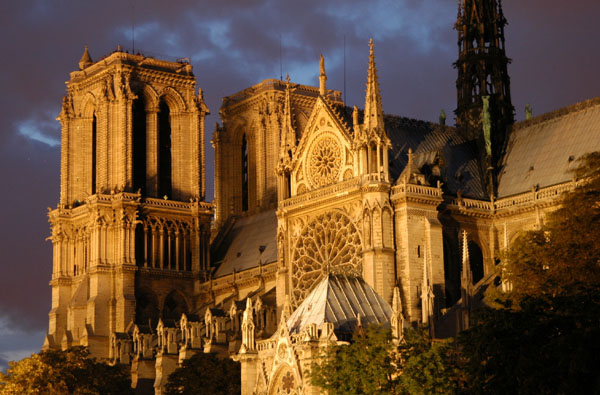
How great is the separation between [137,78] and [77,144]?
775cm

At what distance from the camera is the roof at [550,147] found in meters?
80.2

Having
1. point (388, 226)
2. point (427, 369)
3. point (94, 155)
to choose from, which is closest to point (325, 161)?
point (388, 226)

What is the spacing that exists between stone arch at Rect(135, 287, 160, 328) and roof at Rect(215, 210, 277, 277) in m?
5.58

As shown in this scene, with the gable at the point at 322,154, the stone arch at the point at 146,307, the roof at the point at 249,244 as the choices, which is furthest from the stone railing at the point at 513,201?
the stone arch at the point at 146,307

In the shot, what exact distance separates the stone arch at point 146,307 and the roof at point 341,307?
37192 millimetres

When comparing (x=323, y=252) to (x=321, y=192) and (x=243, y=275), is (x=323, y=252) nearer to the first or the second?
(x=321, y=192)

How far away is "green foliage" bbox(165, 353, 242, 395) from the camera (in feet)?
249

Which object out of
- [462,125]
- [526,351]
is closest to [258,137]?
[462,125]

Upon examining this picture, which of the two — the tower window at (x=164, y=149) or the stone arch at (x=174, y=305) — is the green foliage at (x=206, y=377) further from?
the tower window at (x=164, y=149)

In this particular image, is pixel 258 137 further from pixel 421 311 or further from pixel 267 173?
pixel 421 311

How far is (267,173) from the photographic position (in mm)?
110062

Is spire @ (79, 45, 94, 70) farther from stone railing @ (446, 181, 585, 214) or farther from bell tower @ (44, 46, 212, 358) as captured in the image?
stone railing @ (446, 181, 585, 214)

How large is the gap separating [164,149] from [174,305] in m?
13.7

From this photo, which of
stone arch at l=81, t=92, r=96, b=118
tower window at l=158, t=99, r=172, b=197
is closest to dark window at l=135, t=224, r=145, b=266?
tower window at l=158, t=99, r=172, b=197
